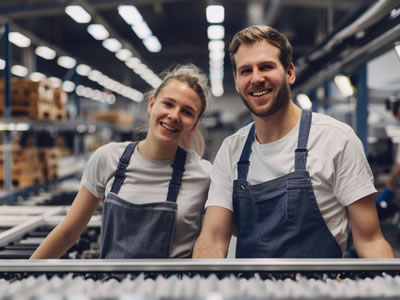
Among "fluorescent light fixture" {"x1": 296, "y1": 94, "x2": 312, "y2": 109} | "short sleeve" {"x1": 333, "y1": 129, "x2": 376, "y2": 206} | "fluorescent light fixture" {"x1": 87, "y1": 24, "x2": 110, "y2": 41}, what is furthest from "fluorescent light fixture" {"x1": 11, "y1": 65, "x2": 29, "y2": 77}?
"short sleeve" {"x1": 333, "y1": 129, "x2": 376, "y2": 206}

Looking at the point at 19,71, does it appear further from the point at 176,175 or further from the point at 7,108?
the point at 176,175

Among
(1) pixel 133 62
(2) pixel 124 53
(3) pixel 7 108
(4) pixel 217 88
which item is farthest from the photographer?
(4) pixel 217 88

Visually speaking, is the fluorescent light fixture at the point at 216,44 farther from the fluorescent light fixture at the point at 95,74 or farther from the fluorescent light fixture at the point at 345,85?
the fluorescent light fixture at the point at 95,74

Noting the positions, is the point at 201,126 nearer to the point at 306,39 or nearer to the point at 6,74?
the point at 6,74

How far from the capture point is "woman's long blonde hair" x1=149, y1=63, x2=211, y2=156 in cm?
173

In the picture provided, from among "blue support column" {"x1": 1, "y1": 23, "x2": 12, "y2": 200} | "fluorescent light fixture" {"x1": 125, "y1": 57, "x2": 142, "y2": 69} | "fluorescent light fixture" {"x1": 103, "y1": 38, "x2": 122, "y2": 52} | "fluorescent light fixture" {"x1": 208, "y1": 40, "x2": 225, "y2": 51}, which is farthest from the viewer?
"fluorescent light fixture" {"x1": 125, "y1": 57, "x2": 142, "y2": 69}

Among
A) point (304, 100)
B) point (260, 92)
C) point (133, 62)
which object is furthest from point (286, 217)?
point (133, 62)

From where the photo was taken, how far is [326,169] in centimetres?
146

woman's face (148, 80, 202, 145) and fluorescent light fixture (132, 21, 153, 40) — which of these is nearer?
woman's face (148, 80, 202, 145)

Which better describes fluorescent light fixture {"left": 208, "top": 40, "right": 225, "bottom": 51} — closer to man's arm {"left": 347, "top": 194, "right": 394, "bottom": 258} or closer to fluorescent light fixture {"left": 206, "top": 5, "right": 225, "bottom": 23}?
fluorescent light fixture {"left": 206, "top": 5, "right": 225, "bottom": 23}

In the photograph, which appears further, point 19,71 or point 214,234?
A: point 19,71

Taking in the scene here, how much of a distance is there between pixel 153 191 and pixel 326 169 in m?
0.75

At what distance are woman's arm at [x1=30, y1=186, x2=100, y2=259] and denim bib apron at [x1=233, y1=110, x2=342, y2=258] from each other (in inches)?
27.2

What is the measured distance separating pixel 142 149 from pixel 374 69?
9.82m
